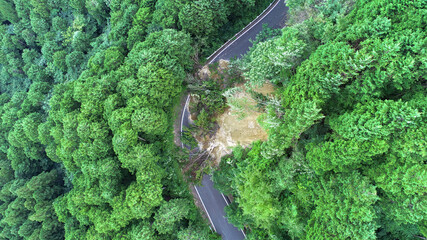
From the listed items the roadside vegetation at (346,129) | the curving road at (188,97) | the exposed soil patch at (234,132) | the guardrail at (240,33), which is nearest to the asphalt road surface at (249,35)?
the curving road at (188,97)

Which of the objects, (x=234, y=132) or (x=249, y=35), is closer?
(x=234, y=132)

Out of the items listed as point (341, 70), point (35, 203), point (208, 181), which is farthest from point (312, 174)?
point (35, 203)

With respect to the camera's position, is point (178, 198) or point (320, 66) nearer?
point (320, 66)

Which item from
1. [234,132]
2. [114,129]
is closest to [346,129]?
[234,132]

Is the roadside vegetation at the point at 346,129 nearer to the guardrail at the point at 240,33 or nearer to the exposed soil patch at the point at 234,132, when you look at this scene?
the exposed soil patch at the point at 234,132

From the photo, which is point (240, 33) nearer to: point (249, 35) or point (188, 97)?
point (249, 35)

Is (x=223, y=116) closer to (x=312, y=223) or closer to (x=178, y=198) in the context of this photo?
(x=178, y=198)
